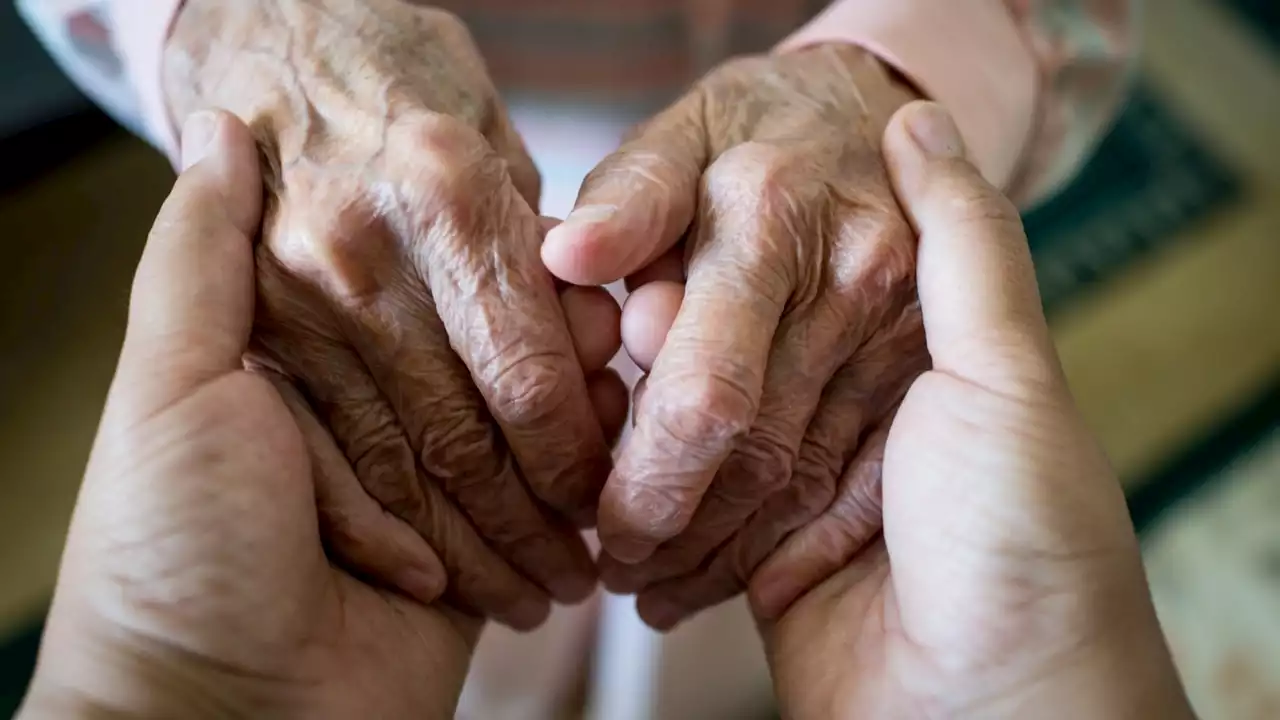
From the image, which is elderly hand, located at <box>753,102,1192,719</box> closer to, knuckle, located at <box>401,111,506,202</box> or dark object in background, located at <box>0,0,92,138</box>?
knuckle, located at <box>401,111,506,202</box>

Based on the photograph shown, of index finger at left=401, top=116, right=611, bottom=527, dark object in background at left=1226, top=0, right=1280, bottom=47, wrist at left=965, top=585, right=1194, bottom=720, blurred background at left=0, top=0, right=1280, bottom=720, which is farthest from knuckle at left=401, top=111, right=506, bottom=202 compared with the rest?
dark object in background at left=1226, top=0, right=1280, bottom=47

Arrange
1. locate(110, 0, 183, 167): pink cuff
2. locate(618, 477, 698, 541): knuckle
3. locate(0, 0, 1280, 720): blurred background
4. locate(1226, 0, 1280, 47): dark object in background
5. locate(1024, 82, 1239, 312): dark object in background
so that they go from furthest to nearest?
locate(1226, 0, 1280, 47): dark object in background, locate(1024, 82, 1239, 312): dark object in background, locate(0, 0, 1280, 720): blurred background, locate(110, 0, 183, 167): pink cuff, locate(618, 477, 698, 541): knuckle

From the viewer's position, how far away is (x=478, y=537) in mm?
723

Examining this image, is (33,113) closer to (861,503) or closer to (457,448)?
→ (457,448)

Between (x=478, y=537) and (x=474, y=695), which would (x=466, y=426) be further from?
(x=474, y=695)

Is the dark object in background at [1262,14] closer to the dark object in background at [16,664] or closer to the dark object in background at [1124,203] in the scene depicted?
the dark object in background at [1124,203]

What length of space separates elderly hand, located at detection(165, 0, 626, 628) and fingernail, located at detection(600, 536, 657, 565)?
4 centimetres

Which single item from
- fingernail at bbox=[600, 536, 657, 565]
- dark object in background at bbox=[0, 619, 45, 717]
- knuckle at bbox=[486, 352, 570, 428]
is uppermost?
knuckle at bbox=[486, 352, 570, 428]

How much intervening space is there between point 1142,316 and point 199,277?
1.42 meters

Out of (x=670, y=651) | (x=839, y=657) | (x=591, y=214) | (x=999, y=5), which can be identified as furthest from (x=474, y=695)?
(x=999, y=5)

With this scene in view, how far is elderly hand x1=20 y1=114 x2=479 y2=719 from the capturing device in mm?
539

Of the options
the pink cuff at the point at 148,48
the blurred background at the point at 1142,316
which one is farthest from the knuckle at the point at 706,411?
the blurred background at the point at 1142,316

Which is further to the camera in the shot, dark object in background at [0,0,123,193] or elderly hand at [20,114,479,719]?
dark object in background at [0,0,123,193]

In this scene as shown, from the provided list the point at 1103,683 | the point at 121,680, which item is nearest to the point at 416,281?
the point at 121,680
